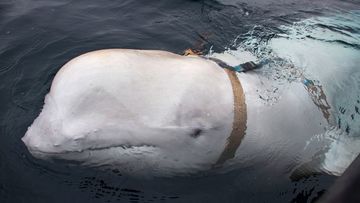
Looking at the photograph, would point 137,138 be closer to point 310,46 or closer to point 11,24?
point 310,46

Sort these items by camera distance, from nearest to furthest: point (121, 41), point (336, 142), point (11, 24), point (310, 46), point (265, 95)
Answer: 1. point (265, 95)
2. point (336, 142)
3. point (310, 46)
4. point (121, 41)
5. point (11, 24)

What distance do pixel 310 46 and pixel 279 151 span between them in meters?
1.35

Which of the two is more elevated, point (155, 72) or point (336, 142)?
point (155, 72)

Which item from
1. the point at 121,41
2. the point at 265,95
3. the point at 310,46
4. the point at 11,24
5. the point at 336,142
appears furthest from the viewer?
the point at 11,24

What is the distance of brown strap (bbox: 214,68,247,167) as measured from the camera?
3.15 metres

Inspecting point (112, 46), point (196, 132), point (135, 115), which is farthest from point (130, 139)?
point (112, 46)

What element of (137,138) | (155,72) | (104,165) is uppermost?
(155,72)

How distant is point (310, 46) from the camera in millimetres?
4281

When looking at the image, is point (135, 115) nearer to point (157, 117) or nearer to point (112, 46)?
point (157, 117)

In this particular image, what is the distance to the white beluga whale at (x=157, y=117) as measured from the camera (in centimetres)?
288

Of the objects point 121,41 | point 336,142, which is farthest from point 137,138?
point 121,41

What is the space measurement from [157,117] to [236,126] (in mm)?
600

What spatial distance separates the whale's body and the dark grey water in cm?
25

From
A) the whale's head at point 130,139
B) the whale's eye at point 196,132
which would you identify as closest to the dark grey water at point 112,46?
the whale's head at point 130,139
